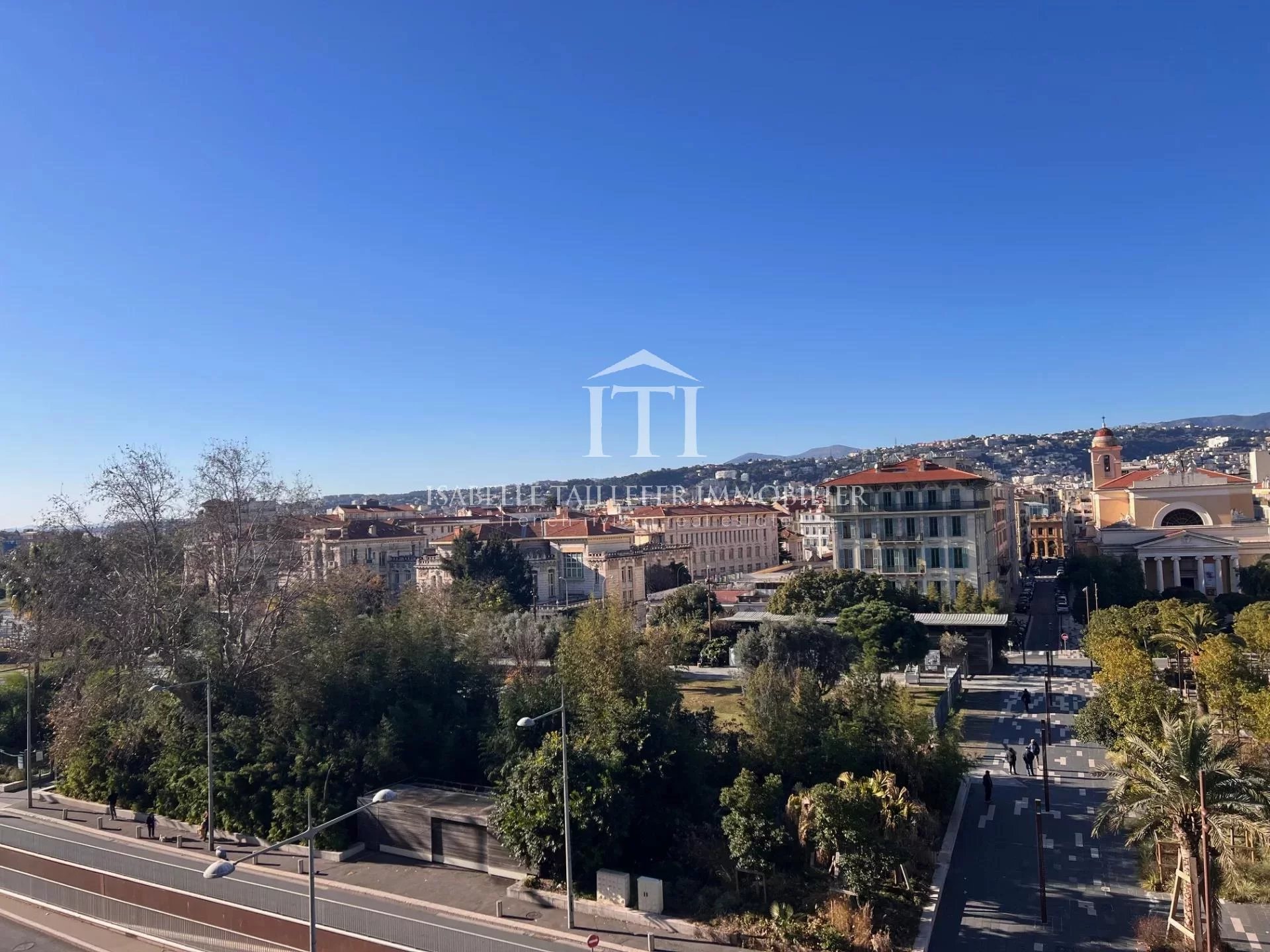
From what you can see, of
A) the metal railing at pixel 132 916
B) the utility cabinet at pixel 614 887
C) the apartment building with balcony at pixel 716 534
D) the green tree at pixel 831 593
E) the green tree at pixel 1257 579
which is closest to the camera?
the metal railing at pixel 132 916

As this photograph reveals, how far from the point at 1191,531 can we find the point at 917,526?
19.2m

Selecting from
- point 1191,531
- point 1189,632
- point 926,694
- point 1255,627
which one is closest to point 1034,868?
point 1189,632

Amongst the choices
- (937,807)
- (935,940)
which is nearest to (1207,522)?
(937,807)

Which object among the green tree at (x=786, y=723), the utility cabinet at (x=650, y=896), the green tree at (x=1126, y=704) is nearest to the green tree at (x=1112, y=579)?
the green tree at (x=1126, y=704)

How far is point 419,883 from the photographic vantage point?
1784 cm

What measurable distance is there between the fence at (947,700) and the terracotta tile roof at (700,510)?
159 ft

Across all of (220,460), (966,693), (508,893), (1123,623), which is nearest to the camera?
(508,893)

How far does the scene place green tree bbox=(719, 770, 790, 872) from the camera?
1529 centimetres

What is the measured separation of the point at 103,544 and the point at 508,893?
17933mm

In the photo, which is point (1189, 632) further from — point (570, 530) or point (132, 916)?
point (570, 530)

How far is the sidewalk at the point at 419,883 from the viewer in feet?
49.8

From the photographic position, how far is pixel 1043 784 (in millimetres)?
21828

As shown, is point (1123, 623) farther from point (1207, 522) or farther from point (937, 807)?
point (1207, 522)

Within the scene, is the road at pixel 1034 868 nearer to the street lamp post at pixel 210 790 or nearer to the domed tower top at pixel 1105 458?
the street lamp post at pixel 210 790
